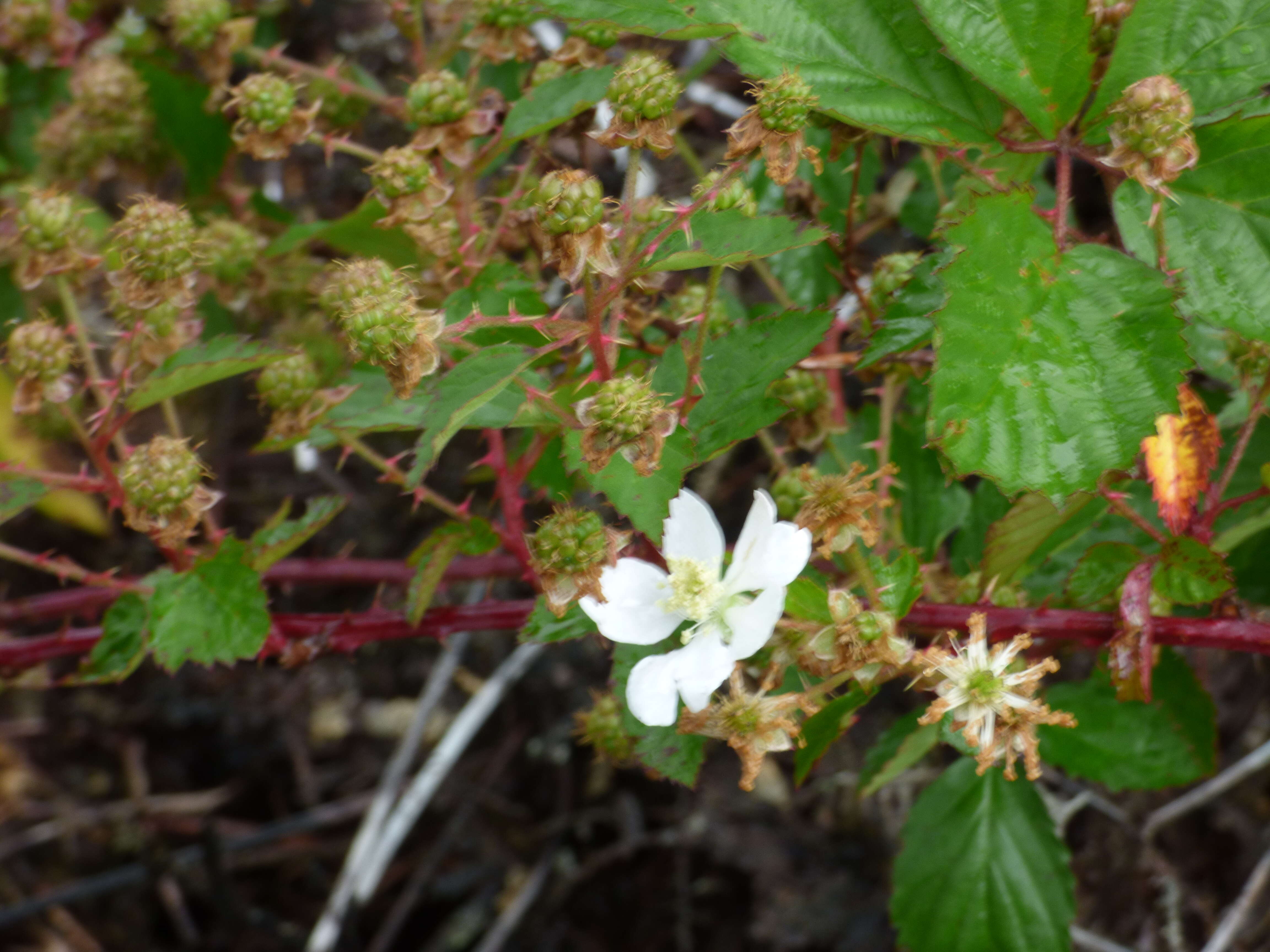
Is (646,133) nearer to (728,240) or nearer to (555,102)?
(728,240)

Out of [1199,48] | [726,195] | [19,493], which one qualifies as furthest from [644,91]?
[19,493]

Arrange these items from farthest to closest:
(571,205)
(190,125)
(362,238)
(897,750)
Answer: (190,125)
(362,238)
(897,750)
(571,205)

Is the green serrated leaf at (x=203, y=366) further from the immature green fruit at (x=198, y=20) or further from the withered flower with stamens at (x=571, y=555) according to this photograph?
the immature green fruit at (x=198, y=20)

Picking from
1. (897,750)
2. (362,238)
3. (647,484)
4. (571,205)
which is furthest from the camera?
(362,238)

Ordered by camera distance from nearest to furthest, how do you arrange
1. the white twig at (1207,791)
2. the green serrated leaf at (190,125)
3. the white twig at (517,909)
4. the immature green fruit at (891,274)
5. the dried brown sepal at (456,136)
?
the immature green fruit at (891,274) < the dried brown sepal at (456,136) < the white twig at (1207,791) < the green serrated leaf at (190,125) < the white twig at (517,909)

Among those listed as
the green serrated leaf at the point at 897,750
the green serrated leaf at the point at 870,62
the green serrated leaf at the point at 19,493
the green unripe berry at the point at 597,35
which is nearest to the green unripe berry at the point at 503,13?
the green unripe berry at the point at 597,35

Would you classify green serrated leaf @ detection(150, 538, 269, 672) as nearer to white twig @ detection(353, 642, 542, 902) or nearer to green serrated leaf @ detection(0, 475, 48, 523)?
green serrated leaf @ detection(0, 475, 48, 523)

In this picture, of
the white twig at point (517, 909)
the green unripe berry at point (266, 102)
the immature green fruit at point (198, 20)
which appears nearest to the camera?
the green unripe berry at point (266, 102)

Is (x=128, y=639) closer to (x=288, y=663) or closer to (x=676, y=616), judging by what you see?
(x=288, y=663)
